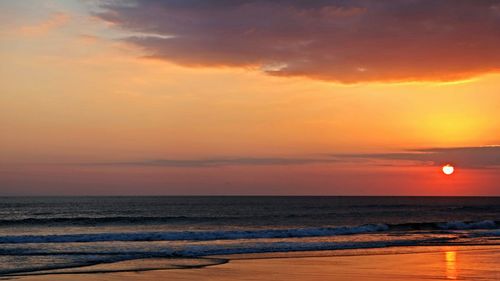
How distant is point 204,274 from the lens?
19.7 metres

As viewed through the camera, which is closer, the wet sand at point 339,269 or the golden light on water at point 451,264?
the wet sand at point 339,269

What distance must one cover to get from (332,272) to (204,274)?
3.97 meters

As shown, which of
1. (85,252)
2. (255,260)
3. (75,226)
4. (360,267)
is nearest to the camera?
(360,267)

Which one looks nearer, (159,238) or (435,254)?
(435,254)

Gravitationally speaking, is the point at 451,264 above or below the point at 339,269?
above

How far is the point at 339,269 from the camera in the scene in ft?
67.6

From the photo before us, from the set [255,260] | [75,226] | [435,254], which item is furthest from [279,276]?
[75,226]

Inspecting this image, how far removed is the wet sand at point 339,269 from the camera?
18.8 m

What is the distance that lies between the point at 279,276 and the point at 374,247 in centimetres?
1220

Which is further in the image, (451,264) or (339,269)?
(451,264)

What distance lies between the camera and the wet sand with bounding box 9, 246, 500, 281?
18766mm

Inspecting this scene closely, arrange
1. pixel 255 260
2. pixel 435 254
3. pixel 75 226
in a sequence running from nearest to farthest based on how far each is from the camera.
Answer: pixel 255 260
pixel 435 254
pixel 75 226

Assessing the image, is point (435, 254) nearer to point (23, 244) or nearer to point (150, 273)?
point (150, 273)

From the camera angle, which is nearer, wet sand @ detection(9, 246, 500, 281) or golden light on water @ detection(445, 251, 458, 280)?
wet sand @ detection(9, 246, 500, 281)
